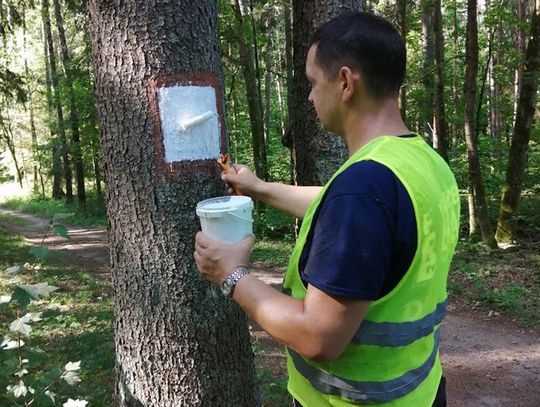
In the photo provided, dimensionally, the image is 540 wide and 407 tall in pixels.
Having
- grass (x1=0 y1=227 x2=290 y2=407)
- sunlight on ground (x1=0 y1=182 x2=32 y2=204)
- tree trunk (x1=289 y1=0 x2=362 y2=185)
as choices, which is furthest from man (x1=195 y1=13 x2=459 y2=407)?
sunlight on ground (x1=0 y1=182 x2=32 y2=204)

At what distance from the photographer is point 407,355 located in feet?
5.06

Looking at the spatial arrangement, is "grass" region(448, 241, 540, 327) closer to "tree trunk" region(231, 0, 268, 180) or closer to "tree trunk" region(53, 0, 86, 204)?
"tree trunk" region(231, 0, 268, 180)

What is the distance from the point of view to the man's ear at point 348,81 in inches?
56.9

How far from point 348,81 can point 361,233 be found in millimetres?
508

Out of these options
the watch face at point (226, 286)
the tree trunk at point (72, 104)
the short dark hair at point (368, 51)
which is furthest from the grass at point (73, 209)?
the short dark hair at point (368, 51)

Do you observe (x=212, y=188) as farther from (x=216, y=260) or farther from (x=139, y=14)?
(x=139, y=14)

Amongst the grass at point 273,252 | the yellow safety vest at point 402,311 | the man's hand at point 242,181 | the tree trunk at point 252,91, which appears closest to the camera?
the yellow safety vest at point 402,311

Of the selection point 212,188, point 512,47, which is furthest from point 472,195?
point 212,188

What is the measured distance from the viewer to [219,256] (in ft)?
5.19

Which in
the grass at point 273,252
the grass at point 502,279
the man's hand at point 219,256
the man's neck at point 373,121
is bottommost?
the grass at point 273,252

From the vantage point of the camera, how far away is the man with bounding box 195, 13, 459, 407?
49.0 inches

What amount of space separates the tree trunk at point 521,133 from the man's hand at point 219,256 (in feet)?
33.0

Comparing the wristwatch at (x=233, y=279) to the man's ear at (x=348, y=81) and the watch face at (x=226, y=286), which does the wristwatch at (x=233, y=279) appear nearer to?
the watch face at (x=226, y=286)

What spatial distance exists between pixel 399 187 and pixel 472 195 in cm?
1111
